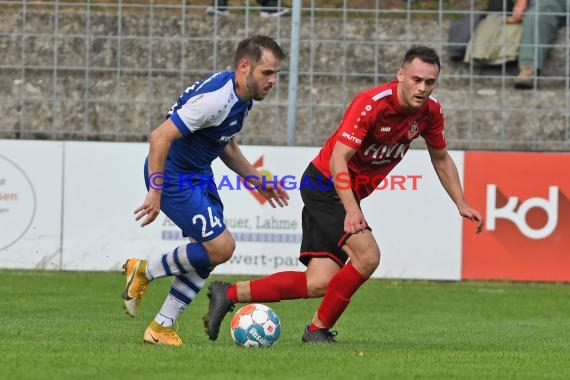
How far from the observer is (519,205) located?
1452 centimetres

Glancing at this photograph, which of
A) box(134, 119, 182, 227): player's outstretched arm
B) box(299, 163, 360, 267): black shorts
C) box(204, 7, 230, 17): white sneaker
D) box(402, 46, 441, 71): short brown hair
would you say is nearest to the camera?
box(134, 119, 182, 227): player's outstretched arm

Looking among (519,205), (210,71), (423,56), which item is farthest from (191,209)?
(210,71)

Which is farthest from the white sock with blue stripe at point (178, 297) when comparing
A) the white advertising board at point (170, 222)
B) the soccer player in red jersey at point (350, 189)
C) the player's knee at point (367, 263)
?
the white advertising board at point (170, 222)

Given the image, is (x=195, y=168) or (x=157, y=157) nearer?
(x=157, y=157)

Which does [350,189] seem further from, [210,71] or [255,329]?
[210,71]

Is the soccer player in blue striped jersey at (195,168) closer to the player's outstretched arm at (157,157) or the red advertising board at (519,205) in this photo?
the player's outstretched arm at (157,157)

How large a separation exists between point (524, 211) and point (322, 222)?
6312 millimetres

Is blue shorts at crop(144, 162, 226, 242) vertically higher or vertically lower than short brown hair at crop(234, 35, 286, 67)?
lower

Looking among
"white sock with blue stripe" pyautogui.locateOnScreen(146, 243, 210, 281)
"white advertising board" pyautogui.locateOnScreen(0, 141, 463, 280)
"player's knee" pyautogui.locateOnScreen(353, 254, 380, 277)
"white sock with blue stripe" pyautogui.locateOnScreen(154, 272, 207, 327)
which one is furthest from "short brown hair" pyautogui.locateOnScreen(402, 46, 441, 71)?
"white advertising board" pyautogui.locateOnScreen(0, 141, 463, 280)

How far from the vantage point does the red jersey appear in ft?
27.1

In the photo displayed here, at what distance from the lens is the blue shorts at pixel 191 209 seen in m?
8.24

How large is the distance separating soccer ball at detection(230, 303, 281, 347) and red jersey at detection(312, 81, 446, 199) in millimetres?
1147

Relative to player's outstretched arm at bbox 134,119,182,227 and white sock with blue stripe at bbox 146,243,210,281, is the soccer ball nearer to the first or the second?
white sock with blue stripe at bbox 146,243,210,281

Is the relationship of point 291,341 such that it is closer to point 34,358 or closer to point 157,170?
point 157,170
